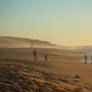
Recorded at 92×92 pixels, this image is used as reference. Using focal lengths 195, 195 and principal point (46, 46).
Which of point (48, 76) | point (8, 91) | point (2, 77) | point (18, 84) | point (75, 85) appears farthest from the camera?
point (48, 76)

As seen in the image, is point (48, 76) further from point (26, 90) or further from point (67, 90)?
point (26, 90)

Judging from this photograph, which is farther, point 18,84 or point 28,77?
point 28,77

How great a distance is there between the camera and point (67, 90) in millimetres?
8125

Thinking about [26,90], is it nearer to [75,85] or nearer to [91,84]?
[75,85]

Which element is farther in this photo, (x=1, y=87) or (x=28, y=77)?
(x=28, y=77)

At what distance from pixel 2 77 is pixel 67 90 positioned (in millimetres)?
2848

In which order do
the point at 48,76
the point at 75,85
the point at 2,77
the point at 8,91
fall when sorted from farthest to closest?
the point at 48,76 → the point at 75,85 → the point at 2,77 → the point at 8,91

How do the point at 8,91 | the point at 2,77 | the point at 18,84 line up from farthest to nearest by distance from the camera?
the point at 2,77 → the point at 18,84 → the point at 8,91

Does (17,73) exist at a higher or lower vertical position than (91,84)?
higher

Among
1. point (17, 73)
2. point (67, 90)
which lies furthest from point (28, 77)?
point (67, 90)

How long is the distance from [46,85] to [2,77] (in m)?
1.95

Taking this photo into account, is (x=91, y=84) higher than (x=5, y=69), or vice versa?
(x=5, y=69)

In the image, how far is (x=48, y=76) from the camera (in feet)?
32.1

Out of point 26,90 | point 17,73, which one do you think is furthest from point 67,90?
point 17,73
